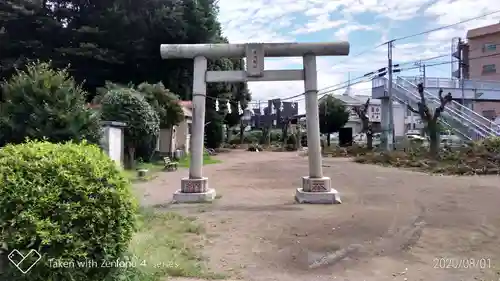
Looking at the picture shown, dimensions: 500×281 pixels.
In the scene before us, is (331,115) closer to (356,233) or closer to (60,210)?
(356,233)

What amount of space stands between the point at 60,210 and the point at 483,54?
46.6 meters

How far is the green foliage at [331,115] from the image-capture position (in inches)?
1563

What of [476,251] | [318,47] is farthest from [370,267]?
[318,47]

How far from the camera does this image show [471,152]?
18547 mm

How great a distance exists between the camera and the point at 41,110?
8.91 meters

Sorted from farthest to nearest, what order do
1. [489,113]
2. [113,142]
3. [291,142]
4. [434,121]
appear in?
[291,142]
[489,113]
[434,121]
[113,142]

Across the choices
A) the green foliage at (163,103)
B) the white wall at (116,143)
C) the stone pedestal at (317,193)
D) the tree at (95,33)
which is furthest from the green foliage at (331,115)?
the stone pedestal at (317,193)

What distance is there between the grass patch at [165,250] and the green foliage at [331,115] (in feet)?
108

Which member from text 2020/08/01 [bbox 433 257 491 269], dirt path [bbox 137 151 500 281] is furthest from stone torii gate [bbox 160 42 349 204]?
text 2020/08/01 [bbox 433 257 491 269]

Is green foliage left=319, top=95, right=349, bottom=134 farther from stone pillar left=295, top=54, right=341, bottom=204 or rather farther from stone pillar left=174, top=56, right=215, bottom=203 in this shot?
stone pillar left=174, top=56, right=215, bottom=203

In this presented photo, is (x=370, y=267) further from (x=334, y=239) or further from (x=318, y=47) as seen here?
(x=318, y=47)

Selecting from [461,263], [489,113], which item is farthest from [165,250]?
[489,113]

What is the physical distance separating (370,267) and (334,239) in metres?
1.32

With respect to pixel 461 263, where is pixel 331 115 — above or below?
above
